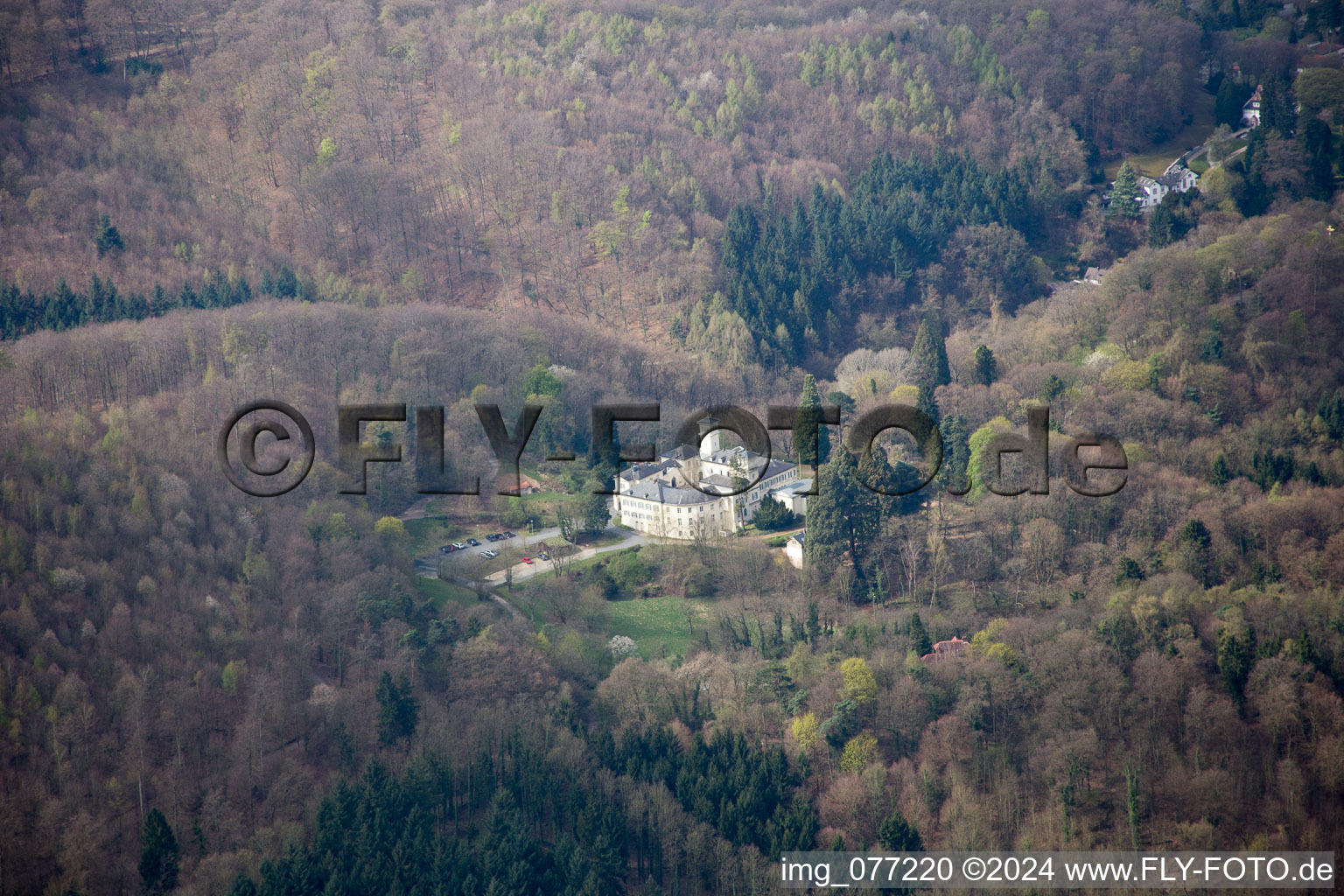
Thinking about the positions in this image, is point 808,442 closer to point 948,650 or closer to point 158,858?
point 948,650

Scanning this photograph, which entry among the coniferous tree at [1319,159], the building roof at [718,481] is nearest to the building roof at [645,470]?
the building roof at [718,481]

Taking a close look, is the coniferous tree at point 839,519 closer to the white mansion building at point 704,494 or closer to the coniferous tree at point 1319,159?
the white mansion building at point 704,494

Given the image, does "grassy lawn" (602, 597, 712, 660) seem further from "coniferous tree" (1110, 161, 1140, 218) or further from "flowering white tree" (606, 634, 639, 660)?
"coniferous tree" (1110, 161, 1140, 218)

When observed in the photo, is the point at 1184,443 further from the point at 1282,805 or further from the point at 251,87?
the point at 251,87

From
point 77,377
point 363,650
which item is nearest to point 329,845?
point 363,650

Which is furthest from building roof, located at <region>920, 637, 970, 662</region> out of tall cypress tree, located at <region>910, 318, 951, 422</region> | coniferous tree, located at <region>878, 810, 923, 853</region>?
tall cypress tree, located at <region>910, 318, 951, 422</region>

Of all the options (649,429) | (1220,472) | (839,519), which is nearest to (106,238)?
(649,429)

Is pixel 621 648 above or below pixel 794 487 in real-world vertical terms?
below
